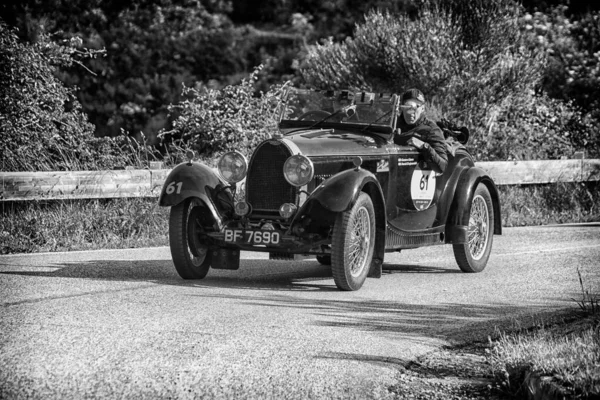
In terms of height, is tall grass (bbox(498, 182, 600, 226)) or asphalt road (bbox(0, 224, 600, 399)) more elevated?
tall grass (bbox(498, 182, 600, 226))

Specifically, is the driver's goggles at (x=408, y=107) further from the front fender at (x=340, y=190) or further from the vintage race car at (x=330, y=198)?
the front fender at (x=340, y=190)

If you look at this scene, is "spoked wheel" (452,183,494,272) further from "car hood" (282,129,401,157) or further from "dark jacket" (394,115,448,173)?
"car hood" (282,129,401,157)

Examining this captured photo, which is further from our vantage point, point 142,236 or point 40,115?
point 40,115

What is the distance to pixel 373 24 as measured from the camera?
2561 centimetres

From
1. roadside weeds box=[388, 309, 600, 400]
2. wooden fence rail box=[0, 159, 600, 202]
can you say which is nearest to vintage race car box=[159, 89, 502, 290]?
roadside weeds box=[388, 309, 600, 400]

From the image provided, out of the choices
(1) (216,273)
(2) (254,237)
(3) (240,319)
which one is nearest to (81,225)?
(1) (216,273)

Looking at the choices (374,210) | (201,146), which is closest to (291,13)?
(201,146)

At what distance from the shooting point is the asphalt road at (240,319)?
5.39 metres

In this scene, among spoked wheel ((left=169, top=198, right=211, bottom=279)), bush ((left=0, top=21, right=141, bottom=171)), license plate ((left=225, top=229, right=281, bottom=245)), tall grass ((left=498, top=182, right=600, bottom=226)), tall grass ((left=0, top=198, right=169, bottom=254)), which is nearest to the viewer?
license plate ((left=225, top=229, right=281, bottom=245))

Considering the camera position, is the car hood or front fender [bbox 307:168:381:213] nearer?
front fender [bbox 307:168:381:213]

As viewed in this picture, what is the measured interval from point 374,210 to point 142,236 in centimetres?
440

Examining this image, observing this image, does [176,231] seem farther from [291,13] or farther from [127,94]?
[291,13]

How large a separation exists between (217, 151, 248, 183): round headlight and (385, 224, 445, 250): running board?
1.50 meters

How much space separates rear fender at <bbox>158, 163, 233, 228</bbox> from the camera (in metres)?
9.07
